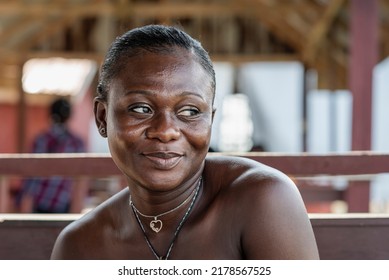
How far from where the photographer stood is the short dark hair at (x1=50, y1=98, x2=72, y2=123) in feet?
13.2

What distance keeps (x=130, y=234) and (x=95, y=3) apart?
8.09 meters

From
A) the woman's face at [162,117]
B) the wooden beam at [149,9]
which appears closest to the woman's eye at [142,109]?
the woman's face at [162,117]

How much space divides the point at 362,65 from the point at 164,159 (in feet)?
11.7

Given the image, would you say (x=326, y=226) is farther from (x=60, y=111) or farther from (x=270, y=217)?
(x=60, y=111)

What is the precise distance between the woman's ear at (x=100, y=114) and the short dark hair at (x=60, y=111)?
8.95 feet

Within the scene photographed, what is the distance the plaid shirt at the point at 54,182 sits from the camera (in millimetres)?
4074

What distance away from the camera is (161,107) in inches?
46.1

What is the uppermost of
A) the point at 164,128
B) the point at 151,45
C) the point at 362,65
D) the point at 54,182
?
the point at 362,65

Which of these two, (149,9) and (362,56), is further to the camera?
(149,9)

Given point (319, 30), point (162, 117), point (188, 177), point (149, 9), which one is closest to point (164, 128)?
point (162, 117)

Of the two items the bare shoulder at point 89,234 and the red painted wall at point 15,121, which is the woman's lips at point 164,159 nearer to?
the bare shoulder at point 89,234

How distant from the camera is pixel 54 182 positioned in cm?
412

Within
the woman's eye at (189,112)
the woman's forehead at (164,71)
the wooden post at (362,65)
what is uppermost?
the wooden post at (362,65)

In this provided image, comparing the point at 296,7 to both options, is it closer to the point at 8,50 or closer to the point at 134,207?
the point at 8,50
